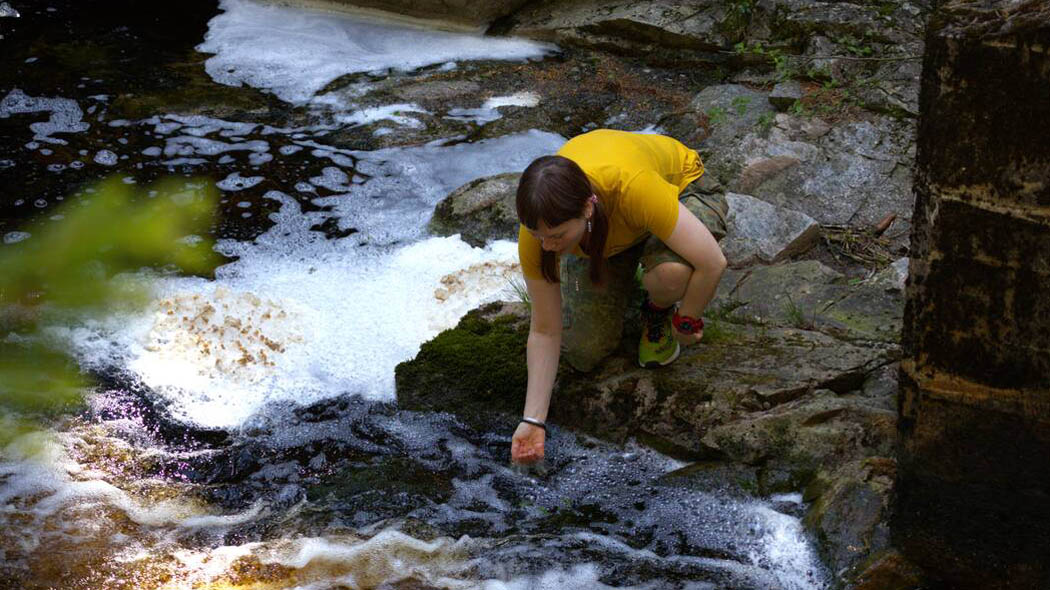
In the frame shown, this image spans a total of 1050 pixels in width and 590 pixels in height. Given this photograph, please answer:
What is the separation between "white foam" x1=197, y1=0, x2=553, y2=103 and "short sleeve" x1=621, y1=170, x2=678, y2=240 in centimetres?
486

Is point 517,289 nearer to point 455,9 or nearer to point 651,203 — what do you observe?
point 651,203

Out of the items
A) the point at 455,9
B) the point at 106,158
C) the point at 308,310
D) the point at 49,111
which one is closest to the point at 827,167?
the point at 308,310

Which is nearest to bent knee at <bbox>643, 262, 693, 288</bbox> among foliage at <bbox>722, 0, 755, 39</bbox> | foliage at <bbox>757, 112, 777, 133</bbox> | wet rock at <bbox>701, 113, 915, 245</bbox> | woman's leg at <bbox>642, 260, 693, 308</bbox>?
woman's leg at <bbox>642, 260, 693, 308</bbox>

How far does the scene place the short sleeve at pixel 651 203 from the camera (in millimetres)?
3537

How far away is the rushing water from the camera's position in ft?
11.4

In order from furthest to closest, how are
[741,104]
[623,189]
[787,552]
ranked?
1. [741,104]
2. [623,189]
3. [787,552]

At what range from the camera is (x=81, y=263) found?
5.70m

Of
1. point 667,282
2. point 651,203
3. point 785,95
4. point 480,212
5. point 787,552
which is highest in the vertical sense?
point 651,203

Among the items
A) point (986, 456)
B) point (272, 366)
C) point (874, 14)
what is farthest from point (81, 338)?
point (874, 14)

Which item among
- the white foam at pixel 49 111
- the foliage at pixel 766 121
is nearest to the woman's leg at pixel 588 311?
the foliage at pixel 766 121

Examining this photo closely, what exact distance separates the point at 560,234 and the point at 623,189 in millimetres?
370

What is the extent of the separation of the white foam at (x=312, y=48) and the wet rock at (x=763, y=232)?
3512 millimetres

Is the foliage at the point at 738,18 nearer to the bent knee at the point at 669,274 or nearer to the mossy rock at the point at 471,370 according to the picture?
the mossy rock at the point at 471,370

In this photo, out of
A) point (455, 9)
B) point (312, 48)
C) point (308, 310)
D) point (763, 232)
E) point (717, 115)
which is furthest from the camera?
point (455, 9)
